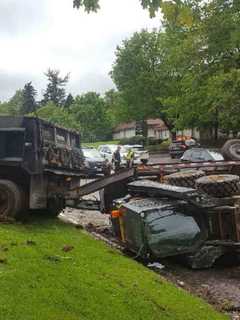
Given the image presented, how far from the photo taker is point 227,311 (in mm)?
7145

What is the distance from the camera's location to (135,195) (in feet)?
36.5

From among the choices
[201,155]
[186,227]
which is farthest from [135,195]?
[201,155]

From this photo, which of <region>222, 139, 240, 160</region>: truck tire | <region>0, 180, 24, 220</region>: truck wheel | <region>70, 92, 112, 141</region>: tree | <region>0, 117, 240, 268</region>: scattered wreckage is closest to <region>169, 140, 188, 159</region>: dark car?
<region>222, 139, 240, 160</region>: truck tire

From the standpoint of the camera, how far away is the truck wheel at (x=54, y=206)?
462 inches

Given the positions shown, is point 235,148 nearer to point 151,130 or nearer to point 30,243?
point 30,243

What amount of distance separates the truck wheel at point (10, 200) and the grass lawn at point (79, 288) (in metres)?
2.10

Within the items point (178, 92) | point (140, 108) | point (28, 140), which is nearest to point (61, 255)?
point (28, 140)

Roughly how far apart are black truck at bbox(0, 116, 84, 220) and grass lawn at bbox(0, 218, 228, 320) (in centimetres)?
219

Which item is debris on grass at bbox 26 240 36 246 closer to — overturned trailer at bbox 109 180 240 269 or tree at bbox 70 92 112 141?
overturned trailer at bbox 109 180 240 269

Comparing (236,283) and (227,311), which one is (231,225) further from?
(227,311)

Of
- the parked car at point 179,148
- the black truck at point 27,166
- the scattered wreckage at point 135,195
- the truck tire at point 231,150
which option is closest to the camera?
the scattered wreckage at point 135,195

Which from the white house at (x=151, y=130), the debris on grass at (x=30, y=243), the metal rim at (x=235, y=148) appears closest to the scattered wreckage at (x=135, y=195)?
the debris on grass at (x=30, y=243)

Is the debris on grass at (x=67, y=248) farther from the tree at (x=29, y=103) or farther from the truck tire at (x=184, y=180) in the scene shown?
the truck tire at (x=184, y=180)

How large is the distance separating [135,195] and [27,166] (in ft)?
7.04
